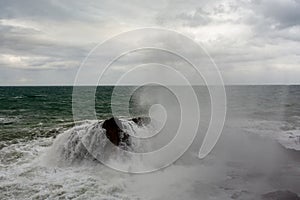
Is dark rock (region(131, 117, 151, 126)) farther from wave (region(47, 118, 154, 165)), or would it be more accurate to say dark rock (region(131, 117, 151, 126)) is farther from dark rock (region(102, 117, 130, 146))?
dark rock (region(102, 117, 130, 146))

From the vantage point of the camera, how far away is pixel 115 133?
45.6ft

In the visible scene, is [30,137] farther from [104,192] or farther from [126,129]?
[104,192]

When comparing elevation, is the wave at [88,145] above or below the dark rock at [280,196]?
above

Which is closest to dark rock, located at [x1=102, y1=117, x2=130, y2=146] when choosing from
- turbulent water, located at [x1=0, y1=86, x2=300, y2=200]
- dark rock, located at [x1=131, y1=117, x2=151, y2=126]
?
turbulent water, located at [x1=0, y1=86, x2=300, y2=200]

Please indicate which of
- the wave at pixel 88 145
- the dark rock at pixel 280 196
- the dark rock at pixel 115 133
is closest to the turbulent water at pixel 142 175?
the wave at pixel 88 145

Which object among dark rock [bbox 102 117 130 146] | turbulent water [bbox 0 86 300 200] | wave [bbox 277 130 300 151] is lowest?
turbulent water [bbox 0 86 300 200]

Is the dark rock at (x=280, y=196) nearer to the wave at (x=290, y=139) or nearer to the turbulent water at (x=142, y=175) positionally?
the turbulent water at (x=142, y=175)

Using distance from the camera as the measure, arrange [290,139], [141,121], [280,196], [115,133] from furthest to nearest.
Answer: [290,139]
[141,121]
[115,133]
[280,196]

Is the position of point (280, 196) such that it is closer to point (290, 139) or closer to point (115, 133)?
point (115, 133)

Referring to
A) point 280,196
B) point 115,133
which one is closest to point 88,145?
point 115,133

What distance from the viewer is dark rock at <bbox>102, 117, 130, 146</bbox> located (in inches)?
541

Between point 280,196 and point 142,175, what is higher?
point 280,196

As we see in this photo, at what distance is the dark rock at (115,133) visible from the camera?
45.1ft

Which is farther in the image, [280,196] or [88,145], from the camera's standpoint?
[88,145]
